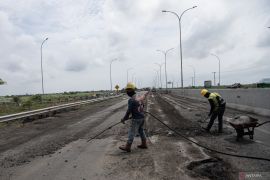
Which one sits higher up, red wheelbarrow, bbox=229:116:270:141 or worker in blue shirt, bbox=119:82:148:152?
worker in blue shirt, bbox=119:82:148:152

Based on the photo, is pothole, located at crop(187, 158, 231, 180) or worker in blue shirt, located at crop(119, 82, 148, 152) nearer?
pothole, located at crop(187, 158, 231, 180)

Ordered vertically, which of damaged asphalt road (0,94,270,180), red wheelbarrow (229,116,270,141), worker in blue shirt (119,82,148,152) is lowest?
damaged asphalt road (0,94,270,180)

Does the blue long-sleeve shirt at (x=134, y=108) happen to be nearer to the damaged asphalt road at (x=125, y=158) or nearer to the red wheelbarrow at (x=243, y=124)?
the damaged asphalt road at (x=125, y=158)

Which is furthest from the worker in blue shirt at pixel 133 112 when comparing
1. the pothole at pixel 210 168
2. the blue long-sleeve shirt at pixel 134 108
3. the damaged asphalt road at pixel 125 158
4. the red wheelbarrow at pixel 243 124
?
the red wheelbarrow at pixel 243 124

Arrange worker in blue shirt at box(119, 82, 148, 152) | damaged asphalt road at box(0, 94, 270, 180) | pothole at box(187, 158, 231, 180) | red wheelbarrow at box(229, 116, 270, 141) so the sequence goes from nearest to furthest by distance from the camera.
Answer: pothole at box(187, 158, 231, 180) → damaged asphalt road at box(0, 94, 270, 180) → worker in blue shirt at box(119, 82, 148, 152) → red wheelbarrow at box(229, 116, 270, 141)

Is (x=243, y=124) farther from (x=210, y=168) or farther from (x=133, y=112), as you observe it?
(x=210, y=168)

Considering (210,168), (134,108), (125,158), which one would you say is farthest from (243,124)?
(125,158)

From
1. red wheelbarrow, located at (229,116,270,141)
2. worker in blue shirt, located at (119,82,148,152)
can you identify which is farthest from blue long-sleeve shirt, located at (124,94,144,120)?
red wheelbarrow, located at (229,116,270,141)

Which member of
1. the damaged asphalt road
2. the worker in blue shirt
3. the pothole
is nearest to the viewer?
the pothole

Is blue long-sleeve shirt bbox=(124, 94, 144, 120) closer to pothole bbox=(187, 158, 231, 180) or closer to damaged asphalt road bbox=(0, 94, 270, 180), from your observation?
damaged asphalt road bbox=(0, 94, 270, 180)

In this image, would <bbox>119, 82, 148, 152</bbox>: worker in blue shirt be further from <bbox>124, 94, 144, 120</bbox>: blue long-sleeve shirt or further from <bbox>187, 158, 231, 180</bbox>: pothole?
<bbox>187, 158, 231, 180</bbox>: pothole

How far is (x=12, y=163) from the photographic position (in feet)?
27.5

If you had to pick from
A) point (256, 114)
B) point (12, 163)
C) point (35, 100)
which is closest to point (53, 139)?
point (12, 163)

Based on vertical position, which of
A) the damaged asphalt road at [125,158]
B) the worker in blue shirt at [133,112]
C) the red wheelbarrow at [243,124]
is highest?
the worker in blue shirt at [133,112]
